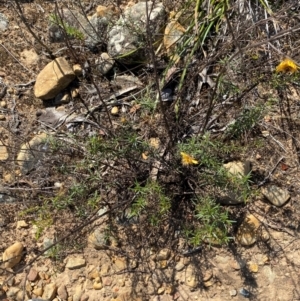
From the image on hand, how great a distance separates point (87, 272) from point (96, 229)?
0.31 meters

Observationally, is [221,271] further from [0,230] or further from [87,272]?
[0,230]

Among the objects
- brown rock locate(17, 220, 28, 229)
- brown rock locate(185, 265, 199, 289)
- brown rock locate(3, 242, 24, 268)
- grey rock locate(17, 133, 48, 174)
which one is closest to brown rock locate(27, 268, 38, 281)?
brown rock locate(3, 242, 24, 268)

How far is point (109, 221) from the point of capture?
9.75 feet

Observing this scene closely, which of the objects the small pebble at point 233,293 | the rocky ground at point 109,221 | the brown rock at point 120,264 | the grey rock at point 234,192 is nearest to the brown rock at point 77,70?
the rocky ground at point 109,221

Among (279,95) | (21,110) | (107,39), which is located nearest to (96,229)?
(21,110)

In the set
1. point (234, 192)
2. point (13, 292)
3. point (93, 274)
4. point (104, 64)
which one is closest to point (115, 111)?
point (104, 64)

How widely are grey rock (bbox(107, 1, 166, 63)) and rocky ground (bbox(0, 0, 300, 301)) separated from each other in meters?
0.01

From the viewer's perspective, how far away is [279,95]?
10.3ft

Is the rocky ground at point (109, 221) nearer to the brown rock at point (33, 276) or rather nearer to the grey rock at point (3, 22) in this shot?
the brown rock at point (33, 276)

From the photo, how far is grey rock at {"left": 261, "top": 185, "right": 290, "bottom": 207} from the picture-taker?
2.93 m

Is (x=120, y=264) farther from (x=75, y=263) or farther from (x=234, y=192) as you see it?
(x=234, y=192)

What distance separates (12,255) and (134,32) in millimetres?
1907

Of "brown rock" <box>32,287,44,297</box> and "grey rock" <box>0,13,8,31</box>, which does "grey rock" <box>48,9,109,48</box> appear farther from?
"brown rock" <box>32,287,44,297</box>

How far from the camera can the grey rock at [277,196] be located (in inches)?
115
